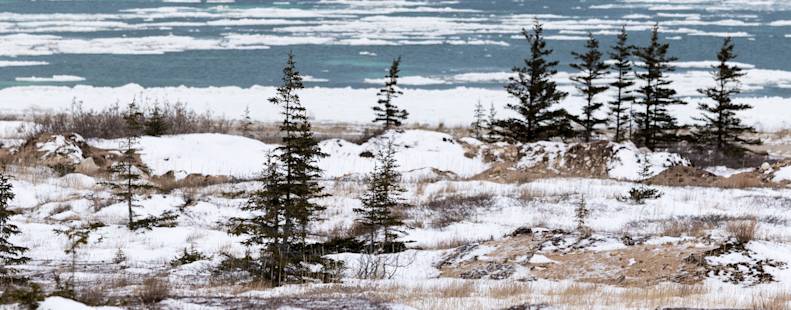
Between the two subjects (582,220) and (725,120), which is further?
(725,120)

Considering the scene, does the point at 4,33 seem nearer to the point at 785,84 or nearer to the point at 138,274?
the point at 785,84

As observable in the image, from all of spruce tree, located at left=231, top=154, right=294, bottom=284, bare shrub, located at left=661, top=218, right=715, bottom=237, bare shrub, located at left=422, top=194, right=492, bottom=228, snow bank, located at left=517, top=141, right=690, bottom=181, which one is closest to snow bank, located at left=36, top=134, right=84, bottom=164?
bare shrub, located at left=422, top=194, right=492, bottom=228

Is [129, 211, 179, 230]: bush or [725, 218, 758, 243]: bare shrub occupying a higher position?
[725, 218, 758, 243]: bare shrub

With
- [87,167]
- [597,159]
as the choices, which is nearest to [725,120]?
[597,159]

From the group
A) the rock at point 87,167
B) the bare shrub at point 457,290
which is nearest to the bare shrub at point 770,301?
the bare shrub at point 457,290

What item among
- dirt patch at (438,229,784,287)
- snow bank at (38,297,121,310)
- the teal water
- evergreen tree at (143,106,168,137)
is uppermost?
the teal water

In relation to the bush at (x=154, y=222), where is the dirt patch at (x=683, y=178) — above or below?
above

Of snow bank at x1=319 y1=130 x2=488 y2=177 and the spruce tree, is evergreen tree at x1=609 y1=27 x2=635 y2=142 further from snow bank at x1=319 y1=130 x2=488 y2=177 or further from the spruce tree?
the spruce tree

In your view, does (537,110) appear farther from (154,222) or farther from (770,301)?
(770,301)

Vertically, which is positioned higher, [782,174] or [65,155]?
[65,155]

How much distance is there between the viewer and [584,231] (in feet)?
44.1

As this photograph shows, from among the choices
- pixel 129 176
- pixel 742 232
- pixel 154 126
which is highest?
pixel 154 126

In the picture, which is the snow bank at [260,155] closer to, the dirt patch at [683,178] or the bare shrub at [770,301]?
the dirt patch at [683,178]

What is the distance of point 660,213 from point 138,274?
32.6 ft
